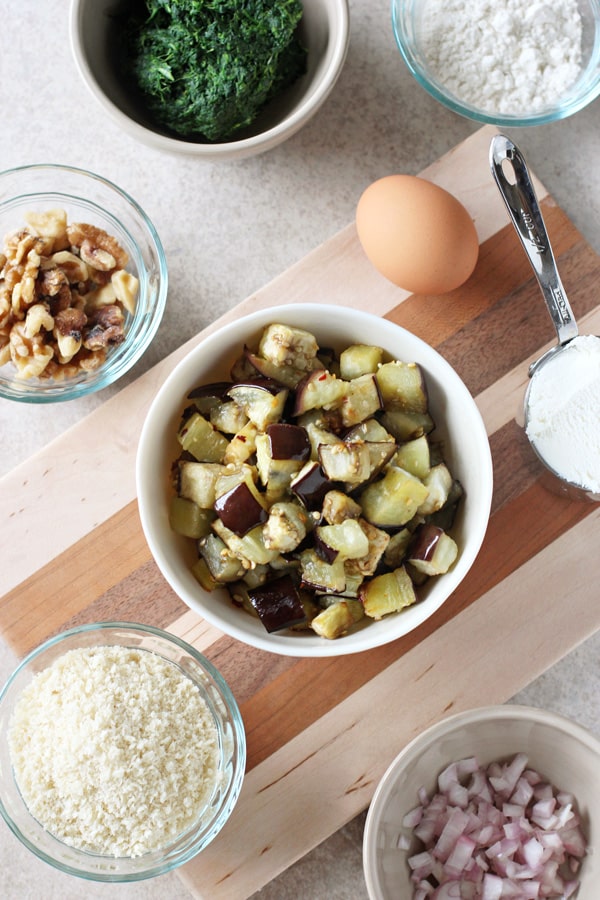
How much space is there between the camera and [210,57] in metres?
1.72

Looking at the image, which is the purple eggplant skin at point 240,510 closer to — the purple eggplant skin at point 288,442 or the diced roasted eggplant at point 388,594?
the purple eggplant skin at point 288,442

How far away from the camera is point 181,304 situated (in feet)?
6.33

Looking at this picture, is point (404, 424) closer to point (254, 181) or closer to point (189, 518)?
point (189, 518)

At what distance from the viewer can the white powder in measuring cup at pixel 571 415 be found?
67.6 inches

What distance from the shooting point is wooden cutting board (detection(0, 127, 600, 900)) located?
1.79 meters

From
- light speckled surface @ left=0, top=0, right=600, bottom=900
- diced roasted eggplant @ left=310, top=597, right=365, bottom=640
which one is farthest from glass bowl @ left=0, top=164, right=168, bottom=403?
diced roasted eggplant @ left=310, top=597, right=365, bottom=640

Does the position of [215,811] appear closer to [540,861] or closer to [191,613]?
[191,613]

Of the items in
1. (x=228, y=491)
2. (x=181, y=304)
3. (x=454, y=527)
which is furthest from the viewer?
(x=181, y=304)

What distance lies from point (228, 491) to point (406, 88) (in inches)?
42.6

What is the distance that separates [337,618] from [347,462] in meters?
0.29

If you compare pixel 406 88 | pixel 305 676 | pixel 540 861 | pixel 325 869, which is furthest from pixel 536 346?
pixel 325 869

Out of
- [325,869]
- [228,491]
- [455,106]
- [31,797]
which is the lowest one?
[325,869]

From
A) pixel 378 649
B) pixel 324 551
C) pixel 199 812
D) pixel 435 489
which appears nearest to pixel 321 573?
pixel 324 551

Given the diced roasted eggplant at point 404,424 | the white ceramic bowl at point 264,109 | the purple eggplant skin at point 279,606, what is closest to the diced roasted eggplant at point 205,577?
the purple eggplant skin at point 279,606
